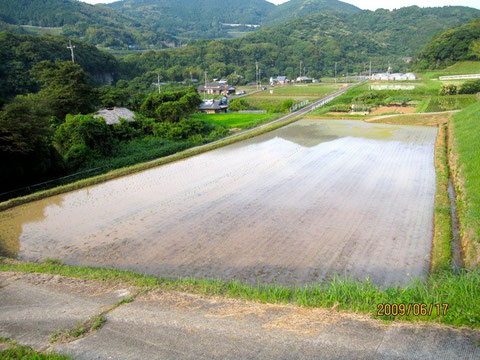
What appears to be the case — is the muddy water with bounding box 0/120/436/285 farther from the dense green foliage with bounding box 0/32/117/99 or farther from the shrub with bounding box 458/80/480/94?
the shrub with bounding box 458/80/480/94

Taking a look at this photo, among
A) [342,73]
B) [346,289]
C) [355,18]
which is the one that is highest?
[355,18]

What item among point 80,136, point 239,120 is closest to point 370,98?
point 239,120

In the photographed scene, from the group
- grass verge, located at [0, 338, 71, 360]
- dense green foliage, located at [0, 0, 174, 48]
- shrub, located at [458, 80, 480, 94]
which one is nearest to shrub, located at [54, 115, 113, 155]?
grass verge, located at [0, 338, 71, 360]

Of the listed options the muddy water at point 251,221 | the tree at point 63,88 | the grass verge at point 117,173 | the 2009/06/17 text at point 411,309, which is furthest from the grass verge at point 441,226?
the tree at point 63,88

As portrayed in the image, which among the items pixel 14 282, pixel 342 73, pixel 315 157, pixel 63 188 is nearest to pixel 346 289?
pixel 14 282

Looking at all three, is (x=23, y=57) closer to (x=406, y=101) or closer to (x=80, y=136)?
(x=80, y=136)

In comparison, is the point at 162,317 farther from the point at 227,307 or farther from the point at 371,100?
the point at 371,100
